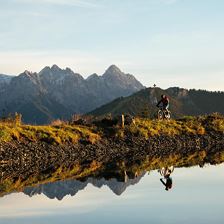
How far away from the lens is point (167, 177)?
3769cm

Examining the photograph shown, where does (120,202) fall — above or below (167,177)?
below

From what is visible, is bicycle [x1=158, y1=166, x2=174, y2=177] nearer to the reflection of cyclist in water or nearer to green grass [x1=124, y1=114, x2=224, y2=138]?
the reflection of cyclist in water

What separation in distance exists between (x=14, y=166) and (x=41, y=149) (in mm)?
6865

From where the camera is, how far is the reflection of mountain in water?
100 feet

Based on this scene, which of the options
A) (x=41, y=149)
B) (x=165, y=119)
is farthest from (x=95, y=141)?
(x=165, y=119)

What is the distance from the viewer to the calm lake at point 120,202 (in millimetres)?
22625

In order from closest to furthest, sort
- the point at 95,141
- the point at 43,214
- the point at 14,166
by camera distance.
A: the point at 43,214
the point at 14,166
the point at 95,141

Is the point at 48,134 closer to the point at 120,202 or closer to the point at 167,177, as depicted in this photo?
the point at 167,177

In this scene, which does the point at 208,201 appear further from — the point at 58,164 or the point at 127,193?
the point at 58,164

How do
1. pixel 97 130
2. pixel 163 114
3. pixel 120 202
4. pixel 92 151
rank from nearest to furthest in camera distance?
pixel 120 202
pixel 92 151
pixel 97 130
pixel 163 114

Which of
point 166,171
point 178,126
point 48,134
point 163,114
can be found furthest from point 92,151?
point 178,126

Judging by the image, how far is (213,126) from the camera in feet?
263

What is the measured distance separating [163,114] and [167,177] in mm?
36556

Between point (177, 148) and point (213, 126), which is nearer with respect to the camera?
point (177, 148)
